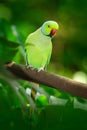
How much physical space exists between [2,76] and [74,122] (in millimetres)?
58

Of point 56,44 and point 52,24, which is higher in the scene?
point 52,24

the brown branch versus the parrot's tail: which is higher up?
the brown branch

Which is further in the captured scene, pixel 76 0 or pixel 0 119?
pixel 76 0

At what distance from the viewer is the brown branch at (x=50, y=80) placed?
0.29 metres

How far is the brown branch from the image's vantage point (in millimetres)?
287

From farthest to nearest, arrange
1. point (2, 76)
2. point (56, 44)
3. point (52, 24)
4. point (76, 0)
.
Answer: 1. point (76, 0)
2. point (56, 44)
3. point (52, 24)
4. point (2, 76)

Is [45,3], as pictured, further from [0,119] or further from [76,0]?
[0,119]

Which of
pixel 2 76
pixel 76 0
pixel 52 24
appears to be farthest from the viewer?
pixel 76 0

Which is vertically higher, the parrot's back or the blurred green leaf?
the blurred green leaf

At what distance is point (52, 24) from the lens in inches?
14.7

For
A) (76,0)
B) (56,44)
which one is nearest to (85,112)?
(56,44)

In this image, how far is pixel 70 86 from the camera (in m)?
0.30

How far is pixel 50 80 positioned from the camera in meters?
0.29

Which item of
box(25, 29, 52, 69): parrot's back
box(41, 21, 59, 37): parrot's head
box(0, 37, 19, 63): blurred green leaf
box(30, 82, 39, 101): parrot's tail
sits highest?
box(0, 37, 19, 63): blurred green leaf
